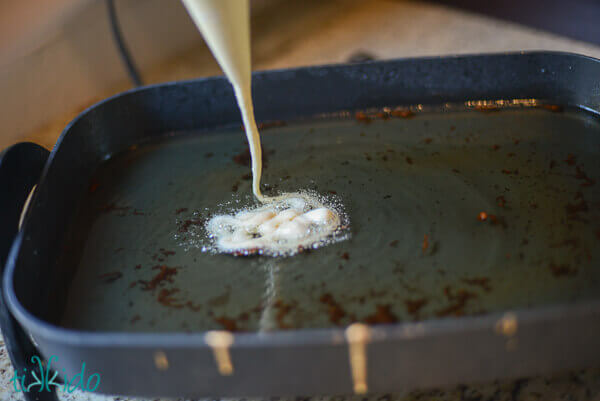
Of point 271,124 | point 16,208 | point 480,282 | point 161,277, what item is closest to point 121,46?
point 271,124

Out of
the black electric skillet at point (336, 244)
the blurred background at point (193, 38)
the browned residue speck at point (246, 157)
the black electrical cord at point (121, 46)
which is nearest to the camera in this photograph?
the black electric skillet at point (336, 244)

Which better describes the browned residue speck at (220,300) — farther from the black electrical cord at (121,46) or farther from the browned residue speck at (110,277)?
the black electrical cord at (121,46)

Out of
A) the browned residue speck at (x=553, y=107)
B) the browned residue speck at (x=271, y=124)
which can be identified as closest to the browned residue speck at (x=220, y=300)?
the browned residue speck at (x=271, y=124)

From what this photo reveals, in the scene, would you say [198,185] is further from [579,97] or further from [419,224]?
[579,97]

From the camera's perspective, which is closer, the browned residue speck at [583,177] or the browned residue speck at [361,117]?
the browned residue speck at [583,177]

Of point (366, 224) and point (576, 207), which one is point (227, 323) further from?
point (576, 207)

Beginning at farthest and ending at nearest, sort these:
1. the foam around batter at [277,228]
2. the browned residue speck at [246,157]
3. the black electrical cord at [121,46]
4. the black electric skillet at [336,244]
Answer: the black electrical cord at [121,46]
the browned residue speck at [246,157]
the foam around batter at [277,228]
the black electric skillet at [336,244]

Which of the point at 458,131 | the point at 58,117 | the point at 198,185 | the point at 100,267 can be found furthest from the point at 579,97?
the point at 58,117

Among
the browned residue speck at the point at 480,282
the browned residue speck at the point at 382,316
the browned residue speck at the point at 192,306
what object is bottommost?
the browned residue speck at the point at 192,306
